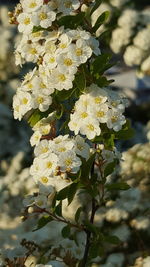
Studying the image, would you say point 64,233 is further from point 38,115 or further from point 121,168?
point 121,168

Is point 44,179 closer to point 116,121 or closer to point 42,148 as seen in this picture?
point 42,148

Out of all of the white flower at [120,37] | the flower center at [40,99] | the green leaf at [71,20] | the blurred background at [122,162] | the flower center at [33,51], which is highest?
the green leaf at [71,20]

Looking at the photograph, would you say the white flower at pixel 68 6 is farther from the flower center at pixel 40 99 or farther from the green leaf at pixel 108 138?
the green leaf at pixel 108 138

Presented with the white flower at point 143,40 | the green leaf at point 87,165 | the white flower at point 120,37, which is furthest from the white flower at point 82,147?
the white flower at point 120,37

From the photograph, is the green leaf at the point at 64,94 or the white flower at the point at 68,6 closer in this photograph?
the white flower at the point at 68,6

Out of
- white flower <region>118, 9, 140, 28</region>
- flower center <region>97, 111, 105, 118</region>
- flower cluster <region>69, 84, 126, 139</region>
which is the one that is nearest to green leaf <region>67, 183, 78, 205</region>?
flower cluster <region>69, 84, 126, 139</region>

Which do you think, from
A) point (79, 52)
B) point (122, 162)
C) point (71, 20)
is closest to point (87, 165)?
point (79, 52)

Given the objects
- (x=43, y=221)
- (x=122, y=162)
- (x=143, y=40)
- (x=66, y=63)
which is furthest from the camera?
(x=143, y=40)
